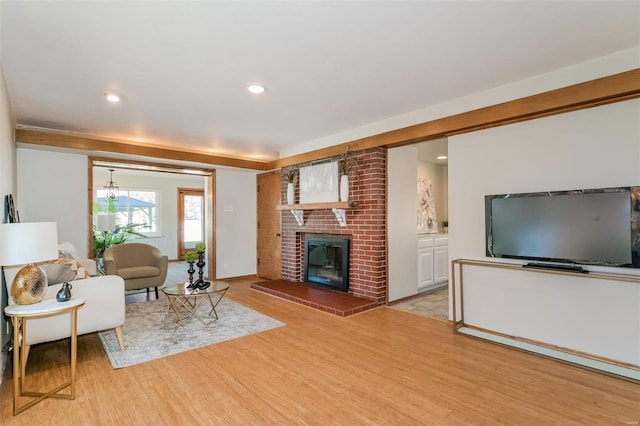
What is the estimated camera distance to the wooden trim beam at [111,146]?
13.2 feet

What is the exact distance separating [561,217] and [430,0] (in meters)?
2.05

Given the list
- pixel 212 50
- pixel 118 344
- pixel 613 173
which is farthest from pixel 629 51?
pixel 118 344

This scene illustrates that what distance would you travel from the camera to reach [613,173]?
8.20ft

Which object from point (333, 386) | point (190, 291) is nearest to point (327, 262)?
point (190, 291)

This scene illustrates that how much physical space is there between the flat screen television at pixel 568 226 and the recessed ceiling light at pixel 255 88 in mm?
2444

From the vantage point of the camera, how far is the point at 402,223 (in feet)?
14.9

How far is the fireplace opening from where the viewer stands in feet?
15.3

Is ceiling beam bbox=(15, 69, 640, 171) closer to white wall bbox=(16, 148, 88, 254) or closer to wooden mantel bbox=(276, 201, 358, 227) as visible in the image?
white wall bbox=(16, 148, 88, 254)

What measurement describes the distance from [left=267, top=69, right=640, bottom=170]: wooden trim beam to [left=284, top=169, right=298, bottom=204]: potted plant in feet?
5.08

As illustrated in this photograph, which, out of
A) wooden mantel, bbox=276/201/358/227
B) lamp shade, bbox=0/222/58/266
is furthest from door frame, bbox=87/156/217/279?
lamp shade, bbox=0/222/58/266

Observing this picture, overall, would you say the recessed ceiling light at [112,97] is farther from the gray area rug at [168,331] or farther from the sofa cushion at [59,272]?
the gray area rug at [168,331]

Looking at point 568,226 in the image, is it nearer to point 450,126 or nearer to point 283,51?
point 450,126

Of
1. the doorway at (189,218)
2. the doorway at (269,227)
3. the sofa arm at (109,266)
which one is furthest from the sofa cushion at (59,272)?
the doorway at (189,218)

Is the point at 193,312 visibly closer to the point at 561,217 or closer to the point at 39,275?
the point at 39,275
